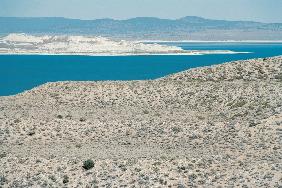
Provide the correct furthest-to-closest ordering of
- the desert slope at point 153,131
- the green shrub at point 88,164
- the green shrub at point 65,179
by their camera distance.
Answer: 1. the green shrub at point 88,164
2. the green shrub at point 65,179
3. the desert slope at point 153,131

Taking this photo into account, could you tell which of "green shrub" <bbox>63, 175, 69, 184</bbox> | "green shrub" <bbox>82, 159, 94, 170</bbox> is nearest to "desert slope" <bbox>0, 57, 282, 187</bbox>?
"green shrub" <bbox>63, 175, 69, 184</bbox>

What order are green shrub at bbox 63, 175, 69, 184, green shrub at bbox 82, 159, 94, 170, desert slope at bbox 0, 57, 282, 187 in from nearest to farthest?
desert slope at bbox 0, 57, 282, 187, green shrub at bbox 63, 175, 69, 184, green shrub at bbox 82, 159, 94, 170

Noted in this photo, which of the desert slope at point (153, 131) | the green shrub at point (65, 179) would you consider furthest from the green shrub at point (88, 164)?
the green shrub at point (65, 179)

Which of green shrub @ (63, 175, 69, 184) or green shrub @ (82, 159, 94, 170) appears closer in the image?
green shrub @ (63, 175, 69, 184)

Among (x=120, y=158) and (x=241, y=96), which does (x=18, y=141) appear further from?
(x=241, y=96)

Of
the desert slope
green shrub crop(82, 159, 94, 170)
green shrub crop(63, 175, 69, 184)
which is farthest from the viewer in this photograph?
green shrub crop(82, 159, 94, 170)

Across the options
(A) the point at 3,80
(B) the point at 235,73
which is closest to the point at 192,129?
(B) the point at 235,73

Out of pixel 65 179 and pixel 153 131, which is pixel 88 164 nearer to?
pixel 65 179

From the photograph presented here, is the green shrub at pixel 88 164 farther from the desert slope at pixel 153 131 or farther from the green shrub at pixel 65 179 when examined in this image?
the green shrub at pixel 65 179

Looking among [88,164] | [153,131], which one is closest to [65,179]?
[88,164]

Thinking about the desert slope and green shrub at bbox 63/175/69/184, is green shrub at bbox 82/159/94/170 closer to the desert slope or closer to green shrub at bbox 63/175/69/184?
the desert slope
